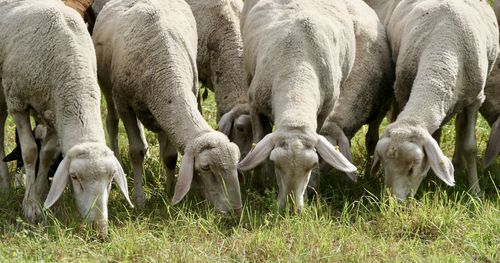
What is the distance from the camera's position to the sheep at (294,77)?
26.1 ft

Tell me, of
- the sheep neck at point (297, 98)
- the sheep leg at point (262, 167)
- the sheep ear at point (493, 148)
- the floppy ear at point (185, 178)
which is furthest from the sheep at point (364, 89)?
the floppy ear at point (185, 178)

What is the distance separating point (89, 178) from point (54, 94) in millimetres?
960

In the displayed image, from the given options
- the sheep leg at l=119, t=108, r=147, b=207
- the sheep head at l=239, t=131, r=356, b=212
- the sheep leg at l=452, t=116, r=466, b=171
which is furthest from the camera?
the sheep leg at l=452, t=116, r=466, b=171

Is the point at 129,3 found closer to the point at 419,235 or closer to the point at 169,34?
the point at 169,34

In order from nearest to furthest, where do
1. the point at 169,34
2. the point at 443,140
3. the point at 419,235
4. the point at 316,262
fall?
1. the point at 316,262
2. the point at 419,235
3. the point at 169,34
4. the point at 443,140

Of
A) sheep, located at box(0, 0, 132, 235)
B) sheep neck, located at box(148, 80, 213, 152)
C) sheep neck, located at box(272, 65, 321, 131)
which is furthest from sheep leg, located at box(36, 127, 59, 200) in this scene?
sheep neck, located at box(272, 65, 321, 131)

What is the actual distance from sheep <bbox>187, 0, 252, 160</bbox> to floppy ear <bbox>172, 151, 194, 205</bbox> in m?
1.42

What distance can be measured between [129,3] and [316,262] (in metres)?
3.16

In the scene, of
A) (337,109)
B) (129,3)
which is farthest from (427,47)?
(129,3)

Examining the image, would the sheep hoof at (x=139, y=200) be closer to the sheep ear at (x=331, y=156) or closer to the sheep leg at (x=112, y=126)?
the sheep leg at (x=112, y=126)

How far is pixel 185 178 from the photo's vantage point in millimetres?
7980

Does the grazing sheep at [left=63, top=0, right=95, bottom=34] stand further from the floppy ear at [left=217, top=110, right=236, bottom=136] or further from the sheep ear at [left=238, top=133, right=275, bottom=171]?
the sheep ear at [left=238, top=133, right=275, bottom=171]

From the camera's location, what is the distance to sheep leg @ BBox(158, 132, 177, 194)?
9039mm

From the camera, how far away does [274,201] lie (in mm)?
8125
